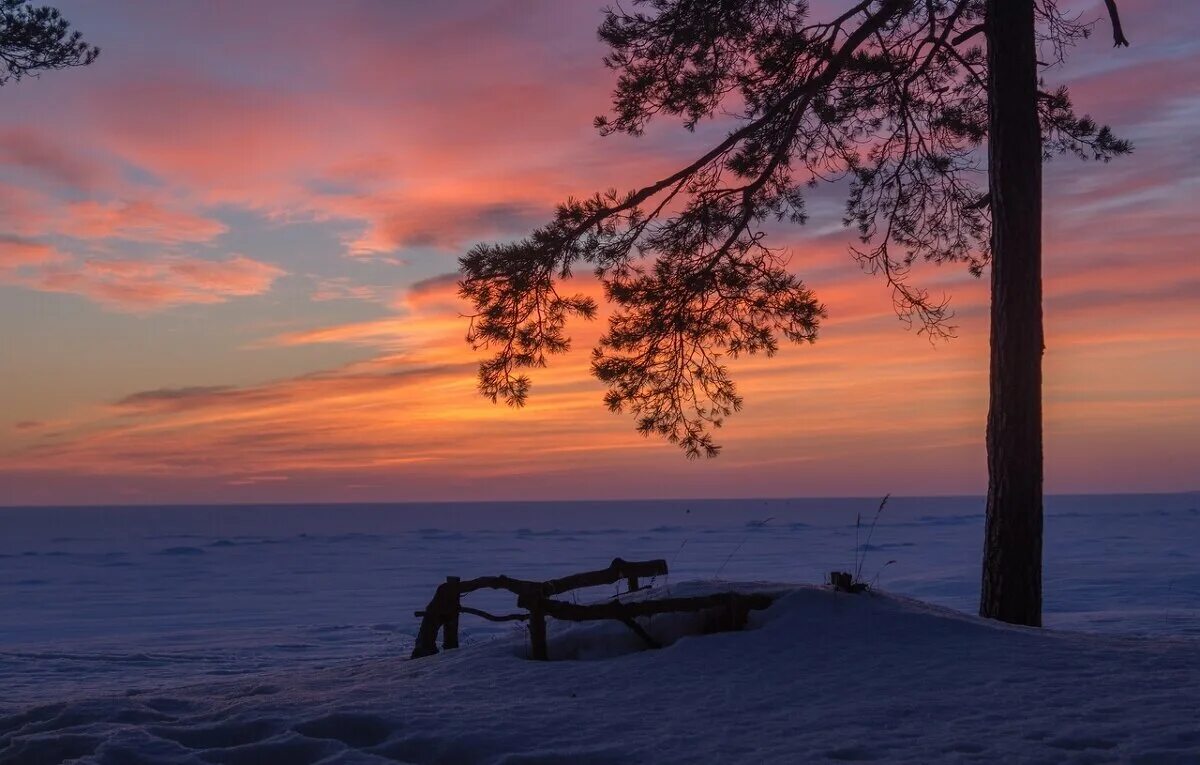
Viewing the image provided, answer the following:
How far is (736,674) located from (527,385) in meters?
4.90

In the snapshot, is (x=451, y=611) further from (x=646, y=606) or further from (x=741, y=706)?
(x=741, y=706)

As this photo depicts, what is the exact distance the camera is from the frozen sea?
1562 centimetres

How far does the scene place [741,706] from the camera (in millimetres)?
5066

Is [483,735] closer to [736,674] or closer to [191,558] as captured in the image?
[736,674]

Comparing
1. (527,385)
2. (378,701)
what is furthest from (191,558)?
(378,701)

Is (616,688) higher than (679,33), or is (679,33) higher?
(679,33)

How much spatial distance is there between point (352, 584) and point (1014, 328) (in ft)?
83.5

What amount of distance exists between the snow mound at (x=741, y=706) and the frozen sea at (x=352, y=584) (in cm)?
93

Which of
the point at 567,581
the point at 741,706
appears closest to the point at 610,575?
the point at 567,581

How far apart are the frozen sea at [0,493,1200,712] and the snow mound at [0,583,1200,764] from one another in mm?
926

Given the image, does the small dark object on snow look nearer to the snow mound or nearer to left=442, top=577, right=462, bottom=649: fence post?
the snow mound

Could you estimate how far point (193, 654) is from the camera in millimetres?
16078

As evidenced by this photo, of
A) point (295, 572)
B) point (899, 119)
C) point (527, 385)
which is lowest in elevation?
point (295, 572)

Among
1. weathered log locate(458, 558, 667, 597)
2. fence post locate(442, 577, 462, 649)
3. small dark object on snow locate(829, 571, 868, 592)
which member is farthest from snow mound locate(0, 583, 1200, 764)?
fence post locate(442, 577, 462, 649)
